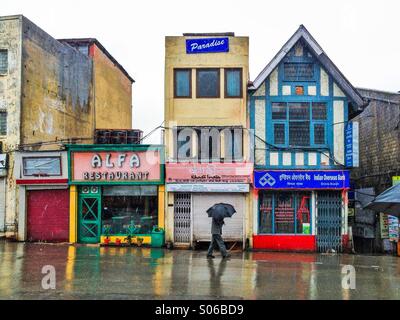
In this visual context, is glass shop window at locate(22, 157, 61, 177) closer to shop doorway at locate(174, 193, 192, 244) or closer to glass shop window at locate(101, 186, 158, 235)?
glass shop window at locate(101, 186, 158, 235)

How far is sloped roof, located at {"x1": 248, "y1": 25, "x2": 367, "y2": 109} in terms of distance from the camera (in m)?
20.7

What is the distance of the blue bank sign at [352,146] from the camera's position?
65.7ft

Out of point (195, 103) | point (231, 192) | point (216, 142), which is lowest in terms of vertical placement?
point (231, 192)

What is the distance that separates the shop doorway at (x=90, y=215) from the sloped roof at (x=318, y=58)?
795 centimetres

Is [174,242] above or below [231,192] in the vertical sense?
below

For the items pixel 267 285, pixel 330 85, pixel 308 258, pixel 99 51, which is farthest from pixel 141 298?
pixel 99 51

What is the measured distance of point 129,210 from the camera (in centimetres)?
2173

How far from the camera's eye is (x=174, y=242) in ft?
69.5

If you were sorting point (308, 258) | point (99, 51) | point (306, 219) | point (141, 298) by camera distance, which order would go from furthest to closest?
point (99, 51)
point (306, 219)
point (308, 258)
point (141, 298)

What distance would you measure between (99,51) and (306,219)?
16.8 m

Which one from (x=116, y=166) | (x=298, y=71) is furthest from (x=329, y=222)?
(x=116, y=166)

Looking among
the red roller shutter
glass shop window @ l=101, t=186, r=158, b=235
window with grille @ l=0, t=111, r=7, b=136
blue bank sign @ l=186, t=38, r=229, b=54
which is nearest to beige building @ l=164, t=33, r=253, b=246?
blue bank sign @ l=186, t=38, r=229, b=54

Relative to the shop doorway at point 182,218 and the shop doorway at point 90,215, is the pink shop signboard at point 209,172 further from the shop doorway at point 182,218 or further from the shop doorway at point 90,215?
the shop doorway at point 90,215
